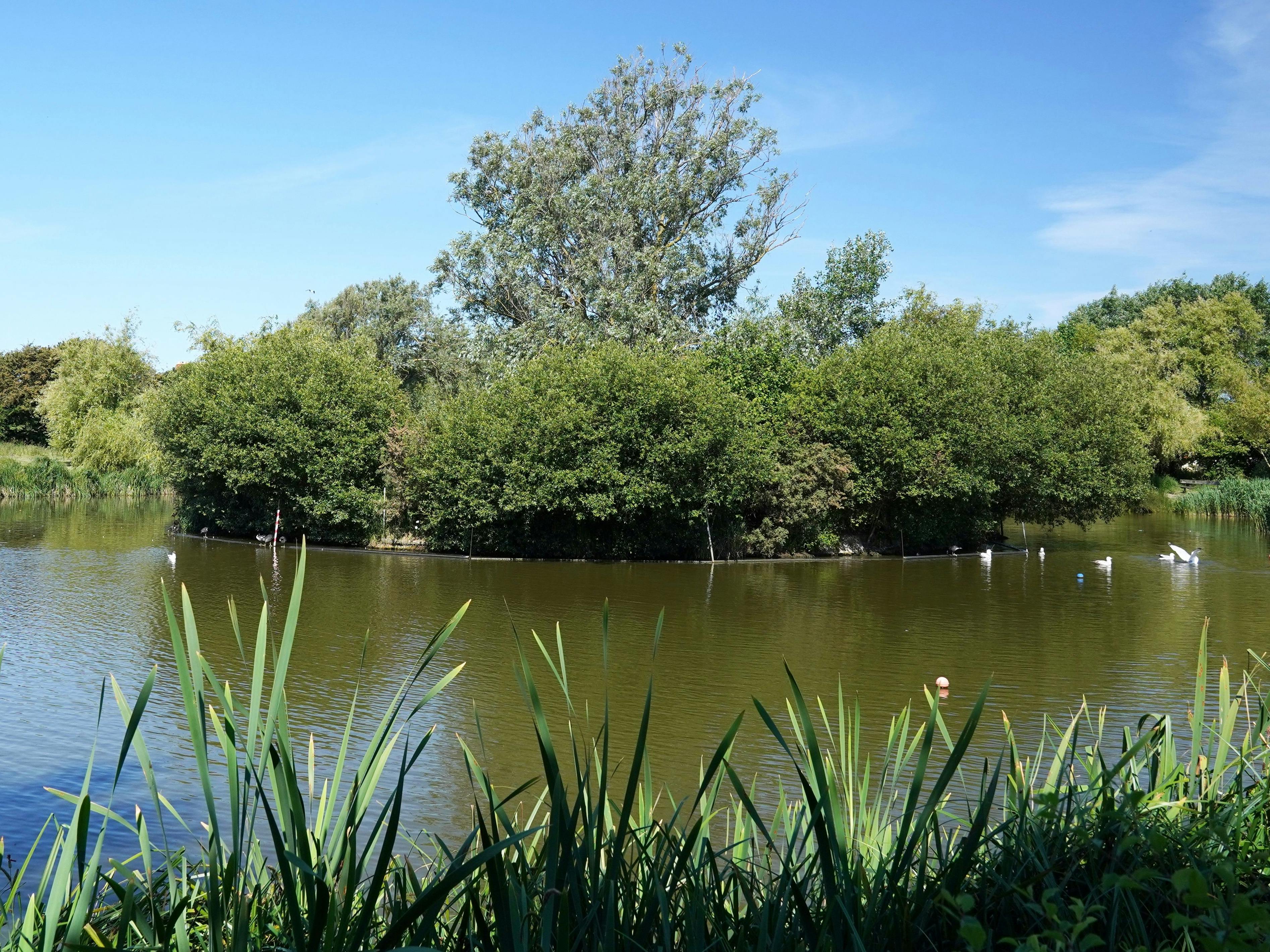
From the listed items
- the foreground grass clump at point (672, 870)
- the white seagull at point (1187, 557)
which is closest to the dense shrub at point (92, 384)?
the white seagull at point (1187, 557)

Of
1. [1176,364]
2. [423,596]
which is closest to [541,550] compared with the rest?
[423,596]

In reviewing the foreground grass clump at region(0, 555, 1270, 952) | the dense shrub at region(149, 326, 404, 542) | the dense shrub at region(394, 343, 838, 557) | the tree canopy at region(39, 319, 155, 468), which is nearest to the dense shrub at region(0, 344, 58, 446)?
the tree canopy at region(39, 319, 155, 468)

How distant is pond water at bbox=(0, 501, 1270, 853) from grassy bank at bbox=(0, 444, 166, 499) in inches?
563

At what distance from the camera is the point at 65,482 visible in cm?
4156

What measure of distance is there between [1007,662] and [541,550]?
46.1 ft

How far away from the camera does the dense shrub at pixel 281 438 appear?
28031 millimetres

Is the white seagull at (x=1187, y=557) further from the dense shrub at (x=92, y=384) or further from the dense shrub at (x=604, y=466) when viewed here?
the dense shrub at (x=92, y=384)

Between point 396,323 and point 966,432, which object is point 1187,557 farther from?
point 396,323

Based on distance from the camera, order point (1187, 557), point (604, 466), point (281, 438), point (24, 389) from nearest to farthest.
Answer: point (604, 466)
point (1187, 557)
point (281, 438)
point (24, 389)

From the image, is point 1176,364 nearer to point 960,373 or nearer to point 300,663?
point 960,373

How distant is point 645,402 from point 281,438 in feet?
32.1

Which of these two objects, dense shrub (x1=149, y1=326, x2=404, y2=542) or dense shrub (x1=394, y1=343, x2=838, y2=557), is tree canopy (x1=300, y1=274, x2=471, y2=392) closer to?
dense shrub (x1=149, y1=326, x2=404, y2=542)

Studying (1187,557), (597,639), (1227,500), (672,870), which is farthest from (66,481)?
(672,870)

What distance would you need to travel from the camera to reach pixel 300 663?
1351 cm
